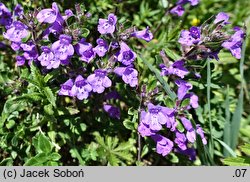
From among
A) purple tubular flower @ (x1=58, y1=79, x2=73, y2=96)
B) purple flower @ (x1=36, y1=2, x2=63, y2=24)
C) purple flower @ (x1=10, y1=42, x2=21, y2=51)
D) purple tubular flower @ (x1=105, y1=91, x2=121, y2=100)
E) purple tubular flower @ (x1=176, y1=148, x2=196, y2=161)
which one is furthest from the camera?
purple tubular flower @ (x1=176, y1=148, x2=196, y2=161)

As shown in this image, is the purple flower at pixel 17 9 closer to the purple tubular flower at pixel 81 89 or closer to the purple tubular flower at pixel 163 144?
the purple tubular flower at pixel 81 89

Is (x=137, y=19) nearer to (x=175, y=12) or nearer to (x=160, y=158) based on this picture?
(x=175, y=12)

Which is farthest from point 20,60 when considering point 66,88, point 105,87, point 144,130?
point 144,130

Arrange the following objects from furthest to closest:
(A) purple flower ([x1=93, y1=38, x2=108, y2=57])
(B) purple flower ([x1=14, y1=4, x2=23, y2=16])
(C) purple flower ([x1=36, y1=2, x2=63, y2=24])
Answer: (B) purple flower ([x1=14, y1=4, x2=23, y2=16]) < (A) purple flower ([x1=93, y1=38, x2=108, y2=57]) < (C) purple flower ([x1=36, y1=2, x2=63, y2=24])

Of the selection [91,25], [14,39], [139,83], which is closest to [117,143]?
[139,83]

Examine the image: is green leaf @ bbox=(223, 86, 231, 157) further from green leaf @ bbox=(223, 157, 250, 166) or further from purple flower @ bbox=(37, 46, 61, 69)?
purple flower @ bbox=(37, 46, 61, 69)

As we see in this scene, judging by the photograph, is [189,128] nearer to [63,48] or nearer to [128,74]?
[128,74]

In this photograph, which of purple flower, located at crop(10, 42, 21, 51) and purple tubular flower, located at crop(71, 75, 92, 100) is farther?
purple flower, located at crop(10, 42, 21, 51)

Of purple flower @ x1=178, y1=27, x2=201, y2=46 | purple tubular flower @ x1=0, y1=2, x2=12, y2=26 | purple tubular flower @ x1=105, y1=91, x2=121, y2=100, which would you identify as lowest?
purple tubular flower @ x1=105, y1=91, x2=121, y2=100

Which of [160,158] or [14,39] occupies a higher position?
[14,39]

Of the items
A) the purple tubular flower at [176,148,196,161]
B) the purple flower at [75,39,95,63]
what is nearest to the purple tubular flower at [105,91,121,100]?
the purple flower at [75,39,95,63]
